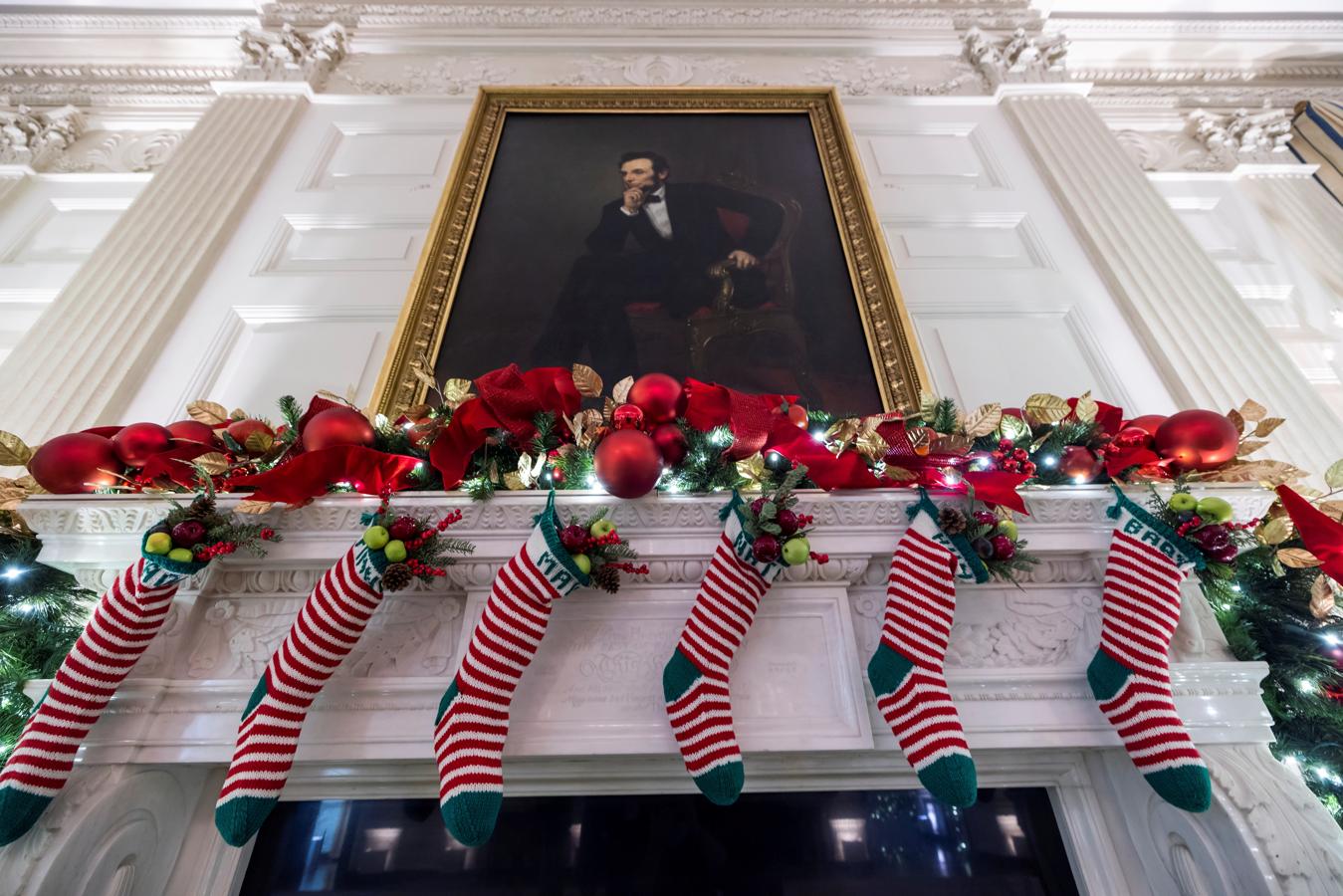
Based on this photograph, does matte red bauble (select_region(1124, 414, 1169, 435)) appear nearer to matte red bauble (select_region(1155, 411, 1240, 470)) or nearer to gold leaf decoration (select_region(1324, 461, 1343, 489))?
matte red bauble (select_region(1155, 411, 1240, 470))

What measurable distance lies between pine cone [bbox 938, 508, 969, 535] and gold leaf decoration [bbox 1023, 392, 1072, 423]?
0.52 metres

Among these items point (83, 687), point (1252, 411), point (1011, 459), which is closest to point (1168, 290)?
point (1252, 411)

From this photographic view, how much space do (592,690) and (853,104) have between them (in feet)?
11.7

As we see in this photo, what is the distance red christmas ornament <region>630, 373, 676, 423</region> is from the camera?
1.58 m

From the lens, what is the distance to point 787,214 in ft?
9.24

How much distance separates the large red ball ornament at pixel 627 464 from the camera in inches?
55.0

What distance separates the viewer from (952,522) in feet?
4.66

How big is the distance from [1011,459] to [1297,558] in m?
0.75

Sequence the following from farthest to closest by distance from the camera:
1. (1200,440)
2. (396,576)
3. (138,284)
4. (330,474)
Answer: (138,284)
(1200,440)
(330,474)
(396,576)

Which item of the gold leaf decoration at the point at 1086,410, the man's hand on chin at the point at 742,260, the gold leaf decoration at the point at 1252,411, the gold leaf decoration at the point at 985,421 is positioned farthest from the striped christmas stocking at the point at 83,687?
the gold leaf decoration at the point at 1252,411

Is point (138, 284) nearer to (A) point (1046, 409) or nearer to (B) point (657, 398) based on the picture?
(B) point (657, 398)

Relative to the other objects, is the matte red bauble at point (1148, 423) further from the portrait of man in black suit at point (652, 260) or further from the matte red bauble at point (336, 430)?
the matte red bauble at point (336, 430)

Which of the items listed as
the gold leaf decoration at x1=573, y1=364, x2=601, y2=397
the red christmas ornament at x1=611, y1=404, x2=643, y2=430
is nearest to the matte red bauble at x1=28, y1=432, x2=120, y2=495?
the gold leaf decoration at x1=573, y1=364, x2=601, y2=397

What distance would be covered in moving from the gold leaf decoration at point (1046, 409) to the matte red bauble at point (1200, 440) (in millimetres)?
264
